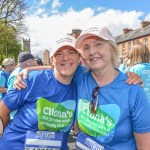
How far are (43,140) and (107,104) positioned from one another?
1.97 ft

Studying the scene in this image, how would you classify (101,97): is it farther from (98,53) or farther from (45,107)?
(45,107)

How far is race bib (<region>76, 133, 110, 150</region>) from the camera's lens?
226 cm

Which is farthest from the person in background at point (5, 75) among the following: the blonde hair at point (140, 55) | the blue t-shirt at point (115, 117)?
the blue t-shirt at point (115, 117)

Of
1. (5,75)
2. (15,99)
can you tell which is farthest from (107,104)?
(5,75)

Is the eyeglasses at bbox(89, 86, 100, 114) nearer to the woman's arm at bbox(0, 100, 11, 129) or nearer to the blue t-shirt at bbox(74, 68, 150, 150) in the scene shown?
the blue t-shirt at bbox(74, 68, 150, 150)

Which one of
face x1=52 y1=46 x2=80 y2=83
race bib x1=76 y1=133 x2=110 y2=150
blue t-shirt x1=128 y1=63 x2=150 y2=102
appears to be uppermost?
face x1=52 y1=46 x2=80 y2=83

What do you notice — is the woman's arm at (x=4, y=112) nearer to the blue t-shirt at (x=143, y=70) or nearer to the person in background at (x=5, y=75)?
the blue t-shirt at (x=143, y=70)

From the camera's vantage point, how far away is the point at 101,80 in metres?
2.40

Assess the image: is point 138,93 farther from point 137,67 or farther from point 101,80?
point 137,67

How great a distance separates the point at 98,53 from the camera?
7.72 ft

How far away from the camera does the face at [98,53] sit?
2352 mm

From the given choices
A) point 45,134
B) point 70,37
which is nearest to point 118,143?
point 45,134

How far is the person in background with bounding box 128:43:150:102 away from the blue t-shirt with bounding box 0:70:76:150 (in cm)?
234

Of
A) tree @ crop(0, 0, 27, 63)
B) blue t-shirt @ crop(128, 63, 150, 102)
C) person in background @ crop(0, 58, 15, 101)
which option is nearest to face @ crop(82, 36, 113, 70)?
blue t-shirt @ crop(128, 63, 150, 102)
